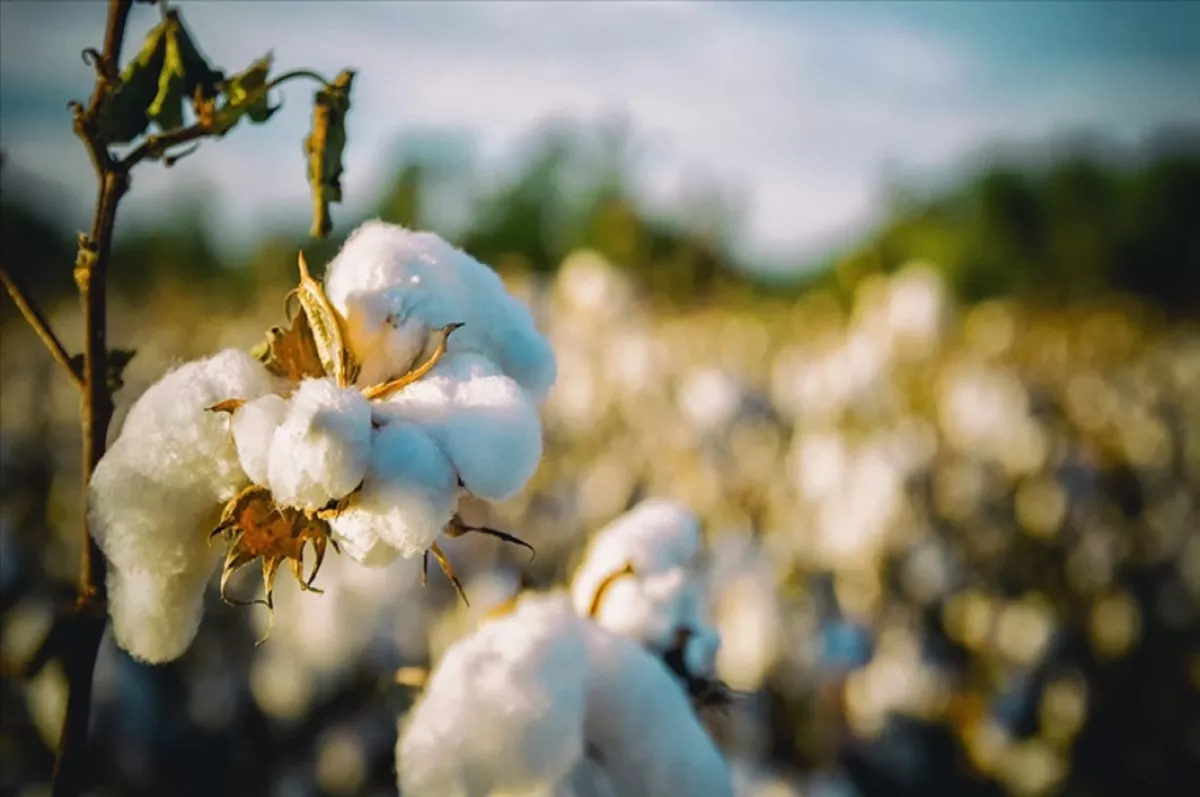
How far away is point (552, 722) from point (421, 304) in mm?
256

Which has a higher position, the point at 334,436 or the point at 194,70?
the point at 194,70

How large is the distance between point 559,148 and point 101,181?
1813 centimetres

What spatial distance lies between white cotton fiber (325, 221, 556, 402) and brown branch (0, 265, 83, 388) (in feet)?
0.52

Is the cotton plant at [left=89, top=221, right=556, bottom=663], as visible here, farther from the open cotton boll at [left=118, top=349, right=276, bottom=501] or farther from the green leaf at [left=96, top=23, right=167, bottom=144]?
the green leaf at [left=96, top=23, right=167, bottom=144]

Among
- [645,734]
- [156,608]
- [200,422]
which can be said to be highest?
[200,422]

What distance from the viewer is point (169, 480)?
464mm

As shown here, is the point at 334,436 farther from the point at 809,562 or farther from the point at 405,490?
the point at 809,562

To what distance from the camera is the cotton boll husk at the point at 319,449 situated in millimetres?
392

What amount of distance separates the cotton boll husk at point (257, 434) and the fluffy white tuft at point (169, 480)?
3cm

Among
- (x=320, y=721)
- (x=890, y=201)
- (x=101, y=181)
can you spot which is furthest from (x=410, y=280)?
(x=890, y=201)

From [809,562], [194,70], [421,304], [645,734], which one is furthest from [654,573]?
[809,562]

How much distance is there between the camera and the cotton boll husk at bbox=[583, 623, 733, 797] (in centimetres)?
61

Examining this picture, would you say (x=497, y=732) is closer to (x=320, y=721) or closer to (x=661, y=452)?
(x=320, y=721)

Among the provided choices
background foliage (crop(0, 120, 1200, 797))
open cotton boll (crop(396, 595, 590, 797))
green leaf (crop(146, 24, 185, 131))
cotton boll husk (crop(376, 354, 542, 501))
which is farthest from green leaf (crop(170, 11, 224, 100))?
open cotton boll (crop(396, 595, 590, 797))
